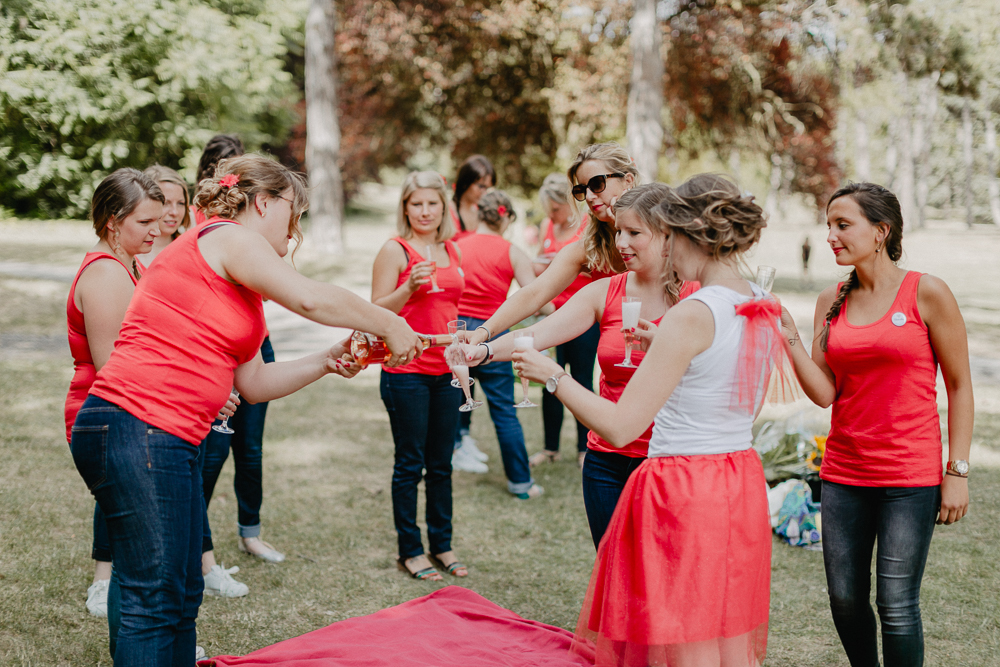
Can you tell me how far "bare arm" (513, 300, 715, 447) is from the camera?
213 cm

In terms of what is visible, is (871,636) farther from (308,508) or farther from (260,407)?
(308,508)

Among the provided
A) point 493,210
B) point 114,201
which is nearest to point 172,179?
point 114,201

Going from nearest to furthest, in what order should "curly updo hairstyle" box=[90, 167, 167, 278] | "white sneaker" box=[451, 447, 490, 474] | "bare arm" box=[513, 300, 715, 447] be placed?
"bare arm" box=[513, 300, 715, 447]
"curly updo hairstyle" box=[90, 167, 167, 278]
"white sneaker" box=[451, 447, 490, 474]

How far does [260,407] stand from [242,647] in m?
1.33

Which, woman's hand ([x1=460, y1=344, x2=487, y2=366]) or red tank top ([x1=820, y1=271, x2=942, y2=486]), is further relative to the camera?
woman's hand ([x1=460, y1=344, x2=487, y2=366])

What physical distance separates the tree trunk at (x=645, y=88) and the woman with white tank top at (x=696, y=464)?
43.8 ft

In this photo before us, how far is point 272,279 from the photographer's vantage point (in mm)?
2373

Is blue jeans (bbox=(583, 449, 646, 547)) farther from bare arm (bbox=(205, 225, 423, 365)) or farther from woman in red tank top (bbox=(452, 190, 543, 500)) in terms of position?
woman in red tank top (bbox=(452, 190, 543, 500))

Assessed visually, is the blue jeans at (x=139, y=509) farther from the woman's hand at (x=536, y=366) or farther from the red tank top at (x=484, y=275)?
the red tank top at (x=484, y=275)

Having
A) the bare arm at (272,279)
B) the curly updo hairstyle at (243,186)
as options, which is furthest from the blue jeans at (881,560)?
the curly updo hairstyle at (243,186)

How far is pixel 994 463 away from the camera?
6.64 metres

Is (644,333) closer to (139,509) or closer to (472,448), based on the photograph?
(139,509)

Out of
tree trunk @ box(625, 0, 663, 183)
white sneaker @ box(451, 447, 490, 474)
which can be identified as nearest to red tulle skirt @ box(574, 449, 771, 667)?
white sneaker @ box(451, 447, 490, 474)

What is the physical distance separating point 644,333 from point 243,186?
145 cm
